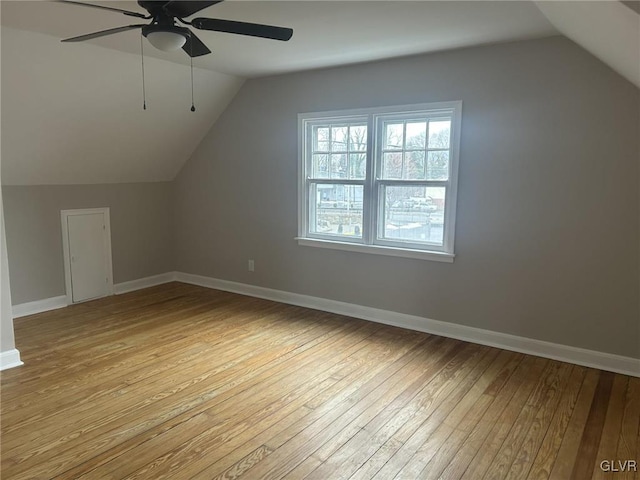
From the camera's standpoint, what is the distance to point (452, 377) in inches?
124

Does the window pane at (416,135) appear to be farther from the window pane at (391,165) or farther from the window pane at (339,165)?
the window pane at (339,165)

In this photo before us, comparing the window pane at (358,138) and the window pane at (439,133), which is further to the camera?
the window pane at (358,138)

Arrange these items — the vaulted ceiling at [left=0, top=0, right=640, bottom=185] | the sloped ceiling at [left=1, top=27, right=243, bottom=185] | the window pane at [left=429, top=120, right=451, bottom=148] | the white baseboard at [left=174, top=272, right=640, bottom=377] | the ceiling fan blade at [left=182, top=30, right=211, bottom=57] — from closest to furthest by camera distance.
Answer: the ceiling fan blade at [left=182, top=30, right=211, bottom=57] → the vaulted ceiling at [left=0, top=0, right=640, bottom=185] → the white baseboard at [left=174, top=272, right=640, bottom=377] → the sloped ceiling at [left=1, top=27, right=243, bottom=185] → the window pane at [left=429, top=120, right=451, bottom=148]

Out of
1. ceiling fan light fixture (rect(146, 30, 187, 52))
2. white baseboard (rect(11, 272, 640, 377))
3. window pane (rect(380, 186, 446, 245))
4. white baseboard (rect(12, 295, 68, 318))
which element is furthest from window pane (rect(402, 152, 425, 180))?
white baseboard (rect(12, 295, 68, 318))

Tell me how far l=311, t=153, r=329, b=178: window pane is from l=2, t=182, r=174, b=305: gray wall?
85.7 inches

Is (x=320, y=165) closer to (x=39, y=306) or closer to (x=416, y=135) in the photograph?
(x=416, y=135)

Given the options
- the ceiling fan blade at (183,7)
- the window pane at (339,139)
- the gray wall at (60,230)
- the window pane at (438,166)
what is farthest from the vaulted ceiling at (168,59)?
the window pane at (438,166)

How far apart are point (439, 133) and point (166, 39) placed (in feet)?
7.94

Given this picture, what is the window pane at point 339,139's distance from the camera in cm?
438
